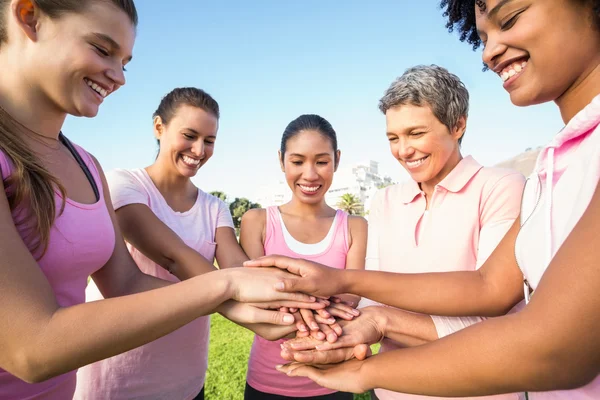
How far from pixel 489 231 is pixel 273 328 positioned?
1.36 meters

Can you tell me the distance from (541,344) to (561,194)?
0.49 metres

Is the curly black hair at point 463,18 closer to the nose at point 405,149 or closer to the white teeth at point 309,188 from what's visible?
the nose at point 405,149

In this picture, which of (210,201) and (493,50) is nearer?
(493,50)

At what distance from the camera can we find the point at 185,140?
3.12m

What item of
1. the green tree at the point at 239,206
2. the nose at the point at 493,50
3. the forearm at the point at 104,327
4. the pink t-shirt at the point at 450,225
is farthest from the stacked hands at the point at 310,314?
the green tree at the point at 239,206

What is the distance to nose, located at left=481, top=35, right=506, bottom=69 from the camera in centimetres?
164

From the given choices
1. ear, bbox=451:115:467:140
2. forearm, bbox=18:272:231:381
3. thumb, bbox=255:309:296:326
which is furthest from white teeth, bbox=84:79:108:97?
ear, bbox=451:115:467:140

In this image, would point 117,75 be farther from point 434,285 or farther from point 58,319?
point 434,285

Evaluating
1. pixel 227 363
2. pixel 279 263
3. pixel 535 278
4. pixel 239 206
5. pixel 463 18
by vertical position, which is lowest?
pixel 227 363

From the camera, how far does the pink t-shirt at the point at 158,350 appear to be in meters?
2.42

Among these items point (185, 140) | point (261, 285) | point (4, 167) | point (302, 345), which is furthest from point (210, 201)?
point (4, 167)

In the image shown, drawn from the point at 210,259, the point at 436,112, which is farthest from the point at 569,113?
the point at 210,259

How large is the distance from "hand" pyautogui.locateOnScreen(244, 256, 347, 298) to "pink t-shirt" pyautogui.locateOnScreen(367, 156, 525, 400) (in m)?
0.36

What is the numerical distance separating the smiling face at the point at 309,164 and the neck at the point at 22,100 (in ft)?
6.83
